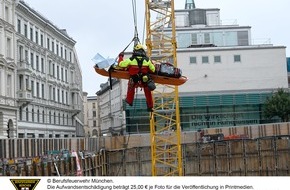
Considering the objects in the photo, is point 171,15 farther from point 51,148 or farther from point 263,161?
point 51,148

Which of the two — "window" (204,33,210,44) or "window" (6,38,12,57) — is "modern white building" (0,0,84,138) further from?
"window" (204,33,210,44)

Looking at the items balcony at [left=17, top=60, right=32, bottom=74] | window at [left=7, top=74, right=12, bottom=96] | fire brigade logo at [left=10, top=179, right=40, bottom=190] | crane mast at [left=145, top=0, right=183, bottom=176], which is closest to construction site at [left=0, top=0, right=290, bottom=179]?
crane mast at [left=145, top=0, right=183, bottom=176]

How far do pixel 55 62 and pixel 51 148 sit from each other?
87.8 feet

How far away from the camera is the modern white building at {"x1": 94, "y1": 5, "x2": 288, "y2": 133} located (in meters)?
55.3

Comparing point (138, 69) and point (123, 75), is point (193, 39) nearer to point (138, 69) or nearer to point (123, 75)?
point (123, 75)

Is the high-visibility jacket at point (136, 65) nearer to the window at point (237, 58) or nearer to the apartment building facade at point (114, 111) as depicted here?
the window at point (237, 58)

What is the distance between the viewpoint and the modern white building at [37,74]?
4881 centimetres

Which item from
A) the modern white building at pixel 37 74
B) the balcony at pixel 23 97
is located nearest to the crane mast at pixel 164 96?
the modern white building at pixel 37 74

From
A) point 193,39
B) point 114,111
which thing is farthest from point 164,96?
point 114,111

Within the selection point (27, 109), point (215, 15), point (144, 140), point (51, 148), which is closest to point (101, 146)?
point (144, 140)

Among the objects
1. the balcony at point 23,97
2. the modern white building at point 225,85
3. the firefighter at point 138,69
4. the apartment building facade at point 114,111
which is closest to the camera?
the firefighter at point 138,69

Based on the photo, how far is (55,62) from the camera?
211 ft

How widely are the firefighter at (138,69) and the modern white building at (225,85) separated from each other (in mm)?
40585

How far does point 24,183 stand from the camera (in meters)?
9.74
